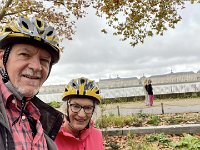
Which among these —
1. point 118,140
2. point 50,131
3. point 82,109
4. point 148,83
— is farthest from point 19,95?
point 148,83

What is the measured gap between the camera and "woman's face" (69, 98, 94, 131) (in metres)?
3.36

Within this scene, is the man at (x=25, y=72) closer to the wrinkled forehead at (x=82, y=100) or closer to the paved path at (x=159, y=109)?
the wrinkled forehead at (x=82, y=100)

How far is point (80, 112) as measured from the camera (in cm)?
337

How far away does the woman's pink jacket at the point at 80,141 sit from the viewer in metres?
3.15

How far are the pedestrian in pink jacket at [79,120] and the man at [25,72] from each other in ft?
3.34

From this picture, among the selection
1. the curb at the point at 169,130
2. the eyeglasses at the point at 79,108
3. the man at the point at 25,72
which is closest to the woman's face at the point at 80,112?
the eyeglasses at the point at 79,108

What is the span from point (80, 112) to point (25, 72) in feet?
4.77

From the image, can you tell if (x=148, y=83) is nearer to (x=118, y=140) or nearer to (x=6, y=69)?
(x=118, y=140)

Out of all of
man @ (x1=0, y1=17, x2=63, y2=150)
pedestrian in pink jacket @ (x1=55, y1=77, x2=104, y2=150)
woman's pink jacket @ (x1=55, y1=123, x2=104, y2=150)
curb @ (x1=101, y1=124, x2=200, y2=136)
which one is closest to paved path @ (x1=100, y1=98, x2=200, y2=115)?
curb @ (x1=101, y1=124, x2=200, y2=136)

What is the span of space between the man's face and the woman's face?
1.35 metres

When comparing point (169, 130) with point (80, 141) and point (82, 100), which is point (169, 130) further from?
point (80, 141)

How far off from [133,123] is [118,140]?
2.36 m

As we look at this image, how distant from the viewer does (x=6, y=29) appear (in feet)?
6.93

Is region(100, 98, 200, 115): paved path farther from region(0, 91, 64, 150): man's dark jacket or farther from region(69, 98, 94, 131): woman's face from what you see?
region(0, 91, 64, 150): man's dark jacket
